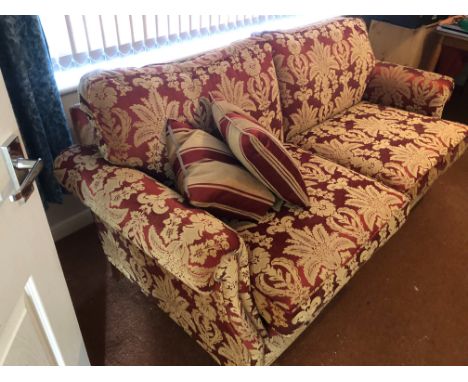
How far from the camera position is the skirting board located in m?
1.77

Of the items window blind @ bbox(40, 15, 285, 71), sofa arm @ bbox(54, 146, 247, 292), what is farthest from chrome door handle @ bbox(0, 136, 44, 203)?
window blind @ bbox(40, 15, 285, 71)

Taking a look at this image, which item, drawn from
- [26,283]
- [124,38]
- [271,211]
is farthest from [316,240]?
[124,38]

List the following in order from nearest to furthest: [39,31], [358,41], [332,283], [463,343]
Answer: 1. [332,283]
2. [39,31]
3. [463,343]
4. [358,41]

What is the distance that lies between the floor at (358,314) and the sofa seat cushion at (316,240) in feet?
1.17

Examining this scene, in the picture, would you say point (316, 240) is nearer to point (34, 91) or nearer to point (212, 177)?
point (212, 177)

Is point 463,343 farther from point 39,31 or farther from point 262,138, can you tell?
point 39,31

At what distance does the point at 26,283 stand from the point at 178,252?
0.34 m

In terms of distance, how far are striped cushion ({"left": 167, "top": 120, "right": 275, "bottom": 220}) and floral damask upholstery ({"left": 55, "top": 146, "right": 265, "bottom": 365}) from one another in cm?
6

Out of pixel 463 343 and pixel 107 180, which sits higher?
pixel 107 180

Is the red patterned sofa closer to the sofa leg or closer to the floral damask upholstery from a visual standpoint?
the floral damask upholstery

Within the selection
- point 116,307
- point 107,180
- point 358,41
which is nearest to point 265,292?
point 107,180

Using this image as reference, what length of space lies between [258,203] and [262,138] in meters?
0.20

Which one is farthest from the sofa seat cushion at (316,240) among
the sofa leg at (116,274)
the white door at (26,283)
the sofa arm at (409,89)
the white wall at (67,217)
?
the white wall at (67,217)

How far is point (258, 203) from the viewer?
119cm
